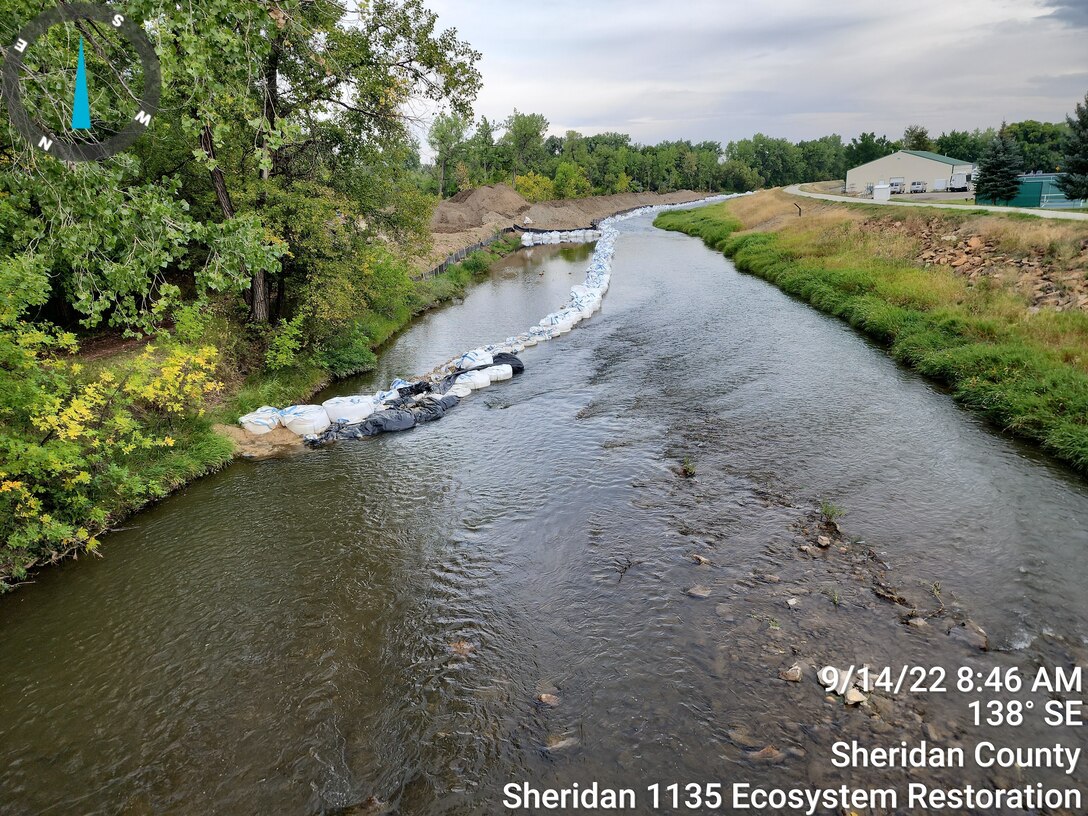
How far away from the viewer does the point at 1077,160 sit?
3459 centimetres

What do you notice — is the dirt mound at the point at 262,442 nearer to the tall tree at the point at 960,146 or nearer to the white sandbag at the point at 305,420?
the white sandbag at the point at 305,420

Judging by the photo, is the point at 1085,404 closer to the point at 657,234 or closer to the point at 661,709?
the point at 661,709

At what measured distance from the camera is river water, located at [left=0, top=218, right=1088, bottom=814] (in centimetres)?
648

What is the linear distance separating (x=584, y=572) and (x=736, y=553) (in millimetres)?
2503

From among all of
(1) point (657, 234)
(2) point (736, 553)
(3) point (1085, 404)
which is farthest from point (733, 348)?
(1) point (657, 234)

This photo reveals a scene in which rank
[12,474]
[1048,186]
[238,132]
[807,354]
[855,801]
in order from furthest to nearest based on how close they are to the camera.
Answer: [1048,186] → [807,354] → [238,132] → [12,474] → [855,801]

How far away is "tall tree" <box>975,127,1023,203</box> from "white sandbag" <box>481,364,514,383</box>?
1588 inches

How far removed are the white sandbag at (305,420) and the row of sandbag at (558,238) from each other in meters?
48.2

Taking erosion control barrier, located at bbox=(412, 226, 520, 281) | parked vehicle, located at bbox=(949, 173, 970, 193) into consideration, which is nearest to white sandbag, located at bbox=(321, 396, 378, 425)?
erosion control barrier, located at bbox=(412, 226, 520, 281)

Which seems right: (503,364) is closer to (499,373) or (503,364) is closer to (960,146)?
(499,373)

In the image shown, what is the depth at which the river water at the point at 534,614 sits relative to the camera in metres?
6.48

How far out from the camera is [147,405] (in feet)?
43.4

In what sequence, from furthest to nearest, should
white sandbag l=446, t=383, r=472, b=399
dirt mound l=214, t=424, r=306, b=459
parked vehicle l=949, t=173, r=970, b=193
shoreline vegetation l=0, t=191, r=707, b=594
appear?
parked vehicle l=949, t=173, r=970, b=193 → white sandbag l=446, t=383, r=472, b=399 → dirt mound l=214, t=424, r=306, b=459 → shoreline vegetation l=0, t=191, r=707, b=594

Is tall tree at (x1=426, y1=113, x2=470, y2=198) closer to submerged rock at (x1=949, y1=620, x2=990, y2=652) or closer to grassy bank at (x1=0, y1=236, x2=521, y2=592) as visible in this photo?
grassy bank at (x1=0, y1=236, x2=521, y2=592)
